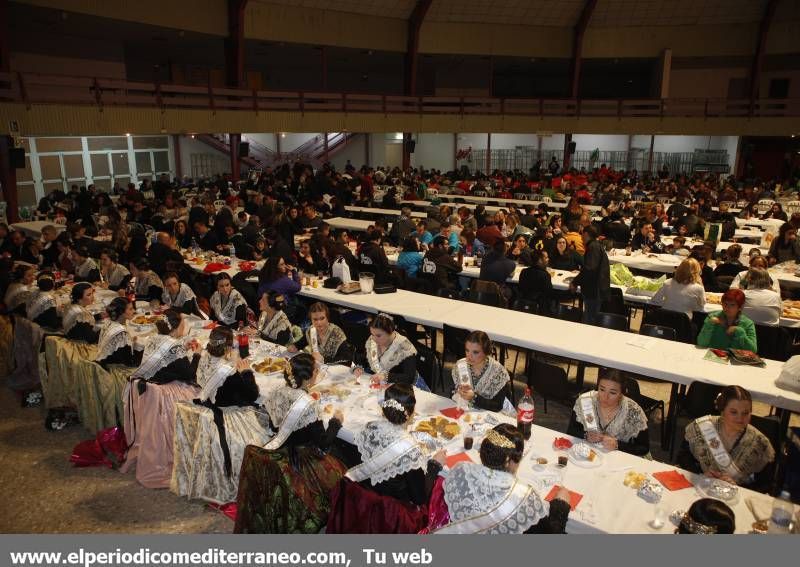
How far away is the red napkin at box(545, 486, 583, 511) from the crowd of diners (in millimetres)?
81

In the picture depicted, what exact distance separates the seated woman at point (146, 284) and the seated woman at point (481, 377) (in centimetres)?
519

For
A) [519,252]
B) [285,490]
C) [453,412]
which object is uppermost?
[519,252]

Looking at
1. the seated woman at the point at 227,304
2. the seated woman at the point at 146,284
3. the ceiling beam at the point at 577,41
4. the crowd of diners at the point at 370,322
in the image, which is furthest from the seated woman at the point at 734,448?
the ceiling beam at the point at 577,41

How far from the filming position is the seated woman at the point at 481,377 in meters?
5.23

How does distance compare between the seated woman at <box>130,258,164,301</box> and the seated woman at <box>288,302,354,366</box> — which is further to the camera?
the seated woman at <box>130,258,164,301</box>

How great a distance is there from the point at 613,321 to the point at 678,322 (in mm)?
894

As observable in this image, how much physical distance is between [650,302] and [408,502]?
18.3 feet

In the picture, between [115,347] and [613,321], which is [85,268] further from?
[613,321]

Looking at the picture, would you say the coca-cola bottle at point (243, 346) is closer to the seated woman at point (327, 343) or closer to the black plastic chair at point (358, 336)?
the seated woman at point (327, 343)

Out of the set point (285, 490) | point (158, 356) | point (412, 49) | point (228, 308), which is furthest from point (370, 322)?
point (412, 49)

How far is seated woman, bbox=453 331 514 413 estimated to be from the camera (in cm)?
523

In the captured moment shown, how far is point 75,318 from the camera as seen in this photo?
6648mm

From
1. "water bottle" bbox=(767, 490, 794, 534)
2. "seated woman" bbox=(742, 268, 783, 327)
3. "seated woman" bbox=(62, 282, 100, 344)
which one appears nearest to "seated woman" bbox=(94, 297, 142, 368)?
"seated woman" bbox=(62, 282, 100, 344)

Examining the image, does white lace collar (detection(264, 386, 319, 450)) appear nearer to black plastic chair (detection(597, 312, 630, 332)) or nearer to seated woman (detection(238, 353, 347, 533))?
seated woman (detection(238, 353, 347, 533))
